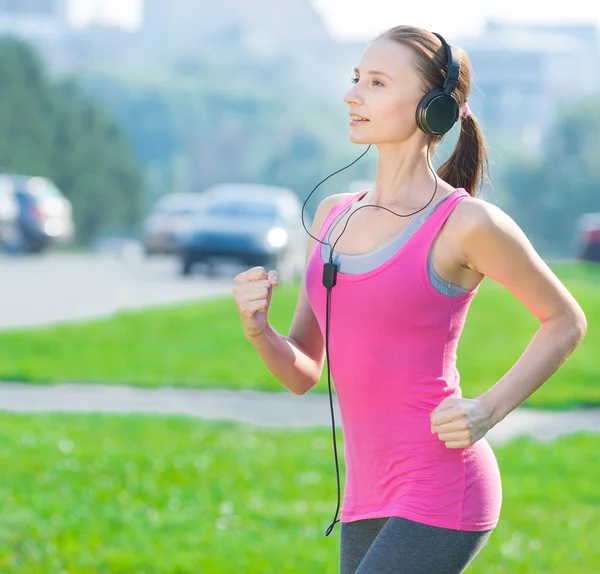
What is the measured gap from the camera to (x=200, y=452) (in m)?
8.39

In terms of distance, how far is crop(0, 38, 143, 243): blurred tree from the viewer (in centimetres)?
5578

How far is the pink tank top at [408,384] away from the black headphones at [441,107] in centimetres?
15

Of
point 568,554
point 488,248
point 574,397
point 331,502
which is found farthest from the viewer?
point 574,397

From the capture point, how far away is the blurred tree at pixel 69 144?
2196 inches

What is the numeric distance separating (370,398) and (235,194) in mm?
22967

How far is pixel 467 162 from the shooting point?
3277 mm

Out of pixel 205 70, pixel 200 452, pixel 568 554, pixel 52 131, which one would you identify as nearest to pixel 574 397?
pixel 200 452

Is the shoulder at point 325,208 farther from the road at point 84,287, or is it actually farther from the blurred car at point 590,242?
the blurred car at point 590,242

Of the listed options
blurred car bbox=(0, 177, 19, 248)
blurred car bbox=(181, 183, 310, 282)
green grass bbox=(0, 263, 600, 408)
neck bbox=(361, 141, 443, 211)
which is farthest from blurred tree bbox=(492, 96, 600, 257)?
neck bbox=(361, 141, 443, 211)

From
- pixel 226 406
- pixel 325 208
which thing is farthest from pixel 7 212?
pixel 325 208

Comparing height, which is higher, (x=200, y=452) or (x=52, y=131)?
(x=200, y=452)

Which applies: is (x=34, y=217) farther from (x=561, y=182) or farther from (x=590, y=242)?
(x=561, y=182)

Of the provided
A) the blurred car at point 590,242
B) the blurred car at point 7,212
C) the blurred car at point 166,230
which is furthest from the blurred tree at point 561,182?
the blurred car at point 7,212

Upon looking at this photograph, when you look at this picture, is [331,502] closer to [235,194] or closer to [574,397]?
[574,397]
